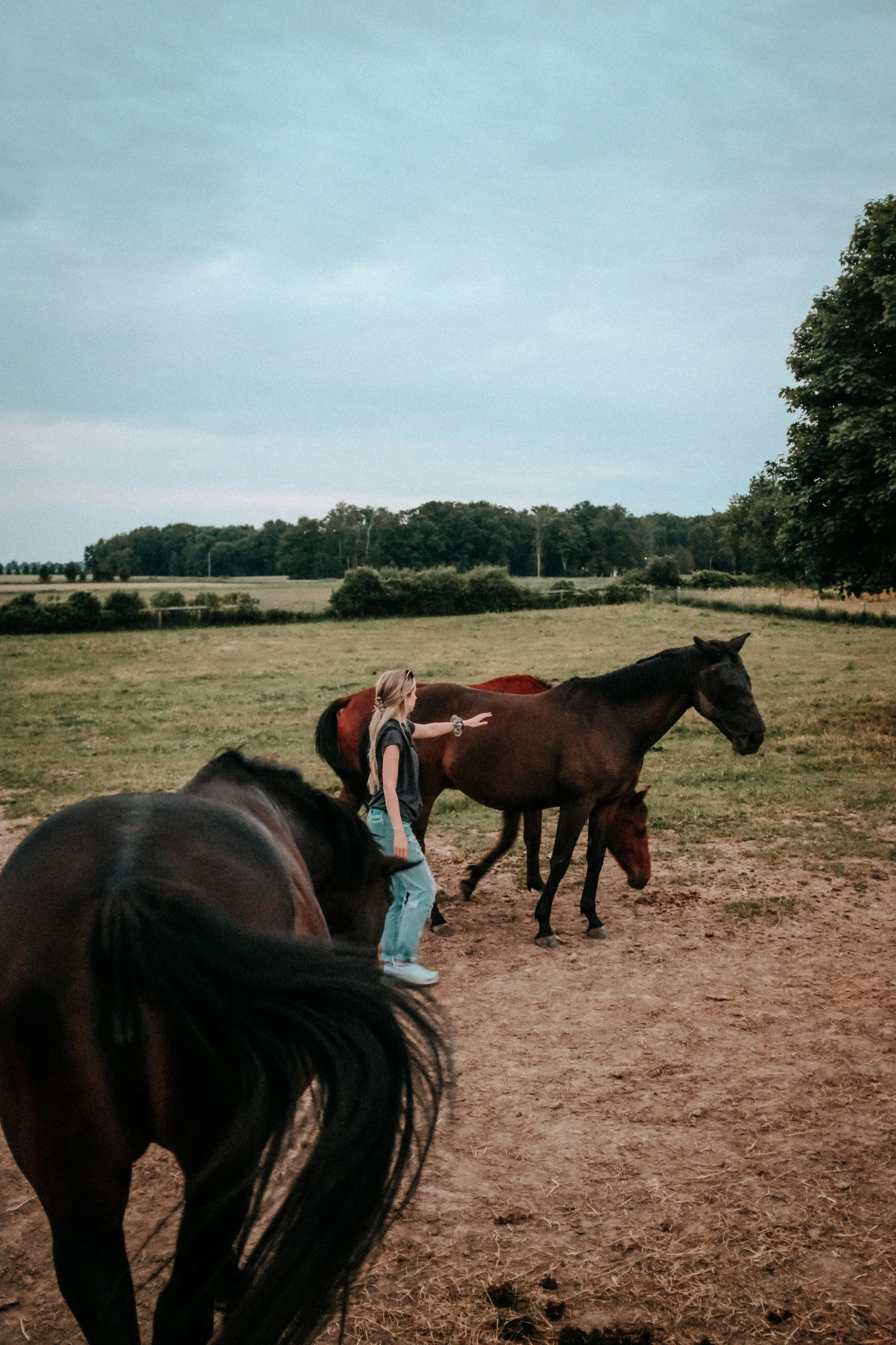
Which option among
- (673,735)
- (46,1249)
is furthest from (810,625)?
(46,1249)

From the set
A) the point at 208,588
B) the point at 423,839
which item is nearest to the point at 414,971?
the point at 423,839

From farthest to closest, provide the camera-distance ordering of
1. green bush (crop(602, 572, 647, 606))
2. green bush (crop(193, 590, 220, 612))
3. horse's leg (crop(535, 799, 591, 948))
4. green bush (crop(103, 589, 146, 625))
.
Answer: green bush (crop(602, 572, 647, 606))
green bush (crop(193, 590, 220, 612))
green bush (crop(103, 589, 146, 625))
horse's leg (crop(535, 799, 591, 948))

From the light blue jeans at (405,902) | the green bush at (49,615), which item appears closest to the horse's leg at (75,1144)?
the light blue jeans at (405,902)

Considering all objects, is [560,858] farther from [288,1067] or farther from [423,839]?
[288,1067]

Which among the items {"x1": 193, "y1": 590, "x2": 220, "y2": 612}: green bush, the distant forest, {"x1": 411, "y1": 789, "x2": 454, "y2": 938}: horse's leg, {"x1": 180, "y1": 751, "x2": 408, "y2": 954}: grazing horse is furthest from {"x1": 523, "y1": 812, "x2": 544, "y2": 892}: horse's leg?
the distant forest

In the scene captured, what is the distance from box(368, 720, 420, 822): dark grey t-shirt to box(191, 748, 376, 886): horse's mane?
164 cm

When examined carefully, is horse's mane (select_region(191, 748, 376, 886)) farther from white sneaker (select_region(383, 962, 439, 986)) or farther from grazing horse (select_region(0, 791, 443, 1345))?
white sneaker (select_region(383, 962, 439, 986))

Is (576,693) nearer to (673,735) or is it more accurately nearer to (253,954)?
(253,954)

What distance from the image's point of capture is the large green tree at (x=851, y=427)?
1282cm

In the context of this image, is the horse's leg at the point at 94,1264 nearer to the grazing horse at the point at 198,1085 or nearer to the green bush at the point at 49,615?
the grazing horse at the point at 198,1085

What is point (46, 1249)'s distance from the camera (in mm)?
3250

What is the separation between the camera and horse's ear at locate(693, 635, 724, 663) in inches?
262

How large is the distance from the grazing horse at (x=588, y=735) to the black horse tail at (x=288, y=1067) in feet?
15.4

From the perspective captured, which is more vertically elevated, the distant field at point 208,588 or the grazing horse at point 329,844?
the distant field at point 208,588
